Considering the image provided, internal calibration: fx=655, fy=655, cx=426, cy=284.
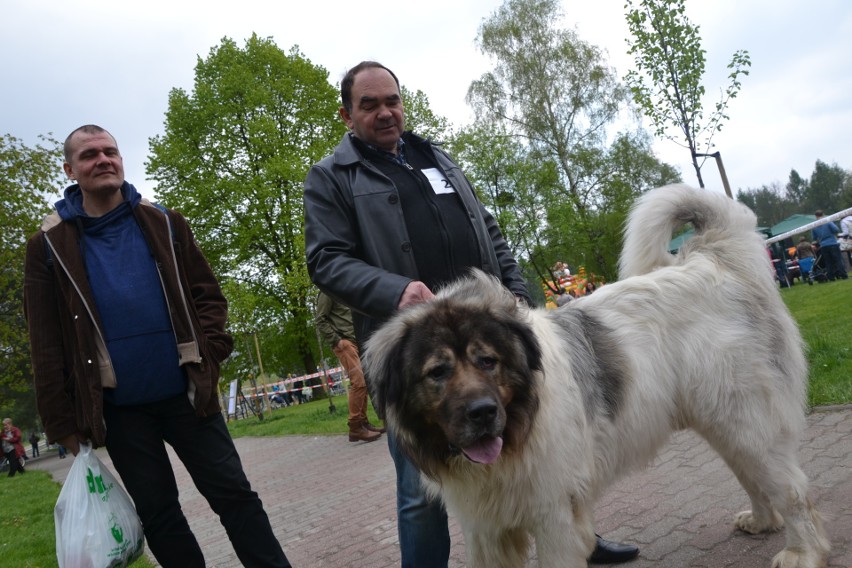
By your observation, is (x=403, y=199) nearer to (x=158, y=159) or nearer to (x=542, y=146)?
(x=158, y=159)

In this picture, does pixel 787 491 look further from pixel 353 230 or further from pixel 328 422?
pixel 328 422

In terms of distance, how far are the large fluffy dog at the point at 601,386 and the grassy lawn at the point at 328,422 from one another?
2826 mm

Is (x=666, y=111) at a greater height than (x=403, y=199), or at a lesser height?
greater

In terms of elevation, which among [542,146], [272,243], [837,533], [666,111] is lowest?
[837,533]

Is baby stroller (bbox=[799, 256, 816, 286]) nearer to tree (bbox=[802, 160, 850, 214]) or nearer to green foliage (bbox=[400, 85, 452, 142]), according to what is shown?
green foliage (bbox=[400, 85, 452, 142])

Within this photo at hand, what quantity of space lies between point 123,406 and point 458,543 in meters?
2.55

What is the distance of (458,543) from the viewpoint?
477 centimetres

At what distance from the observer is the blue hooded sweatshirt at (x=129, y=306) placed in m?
3.52

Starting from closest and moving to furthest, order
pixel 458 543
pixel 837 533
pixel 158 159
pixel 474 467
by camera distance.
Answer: pixel 474 467 → pixel 837 533 → pixel 458 543 → pixel 158 159

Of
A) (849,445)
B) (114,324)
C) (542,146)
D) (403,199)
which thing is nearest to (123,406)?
(114,324)

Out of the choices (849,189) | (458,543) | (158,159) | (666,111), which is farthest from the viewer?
(849,189)

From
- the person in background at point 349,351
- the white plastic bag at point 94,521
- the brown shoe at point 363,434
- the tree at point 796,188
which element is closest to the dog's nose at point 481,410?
the white plastic bag at point 94,521

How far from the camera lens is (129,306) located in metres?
3.59

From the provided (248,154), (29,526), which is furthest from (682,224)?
(248,154)
